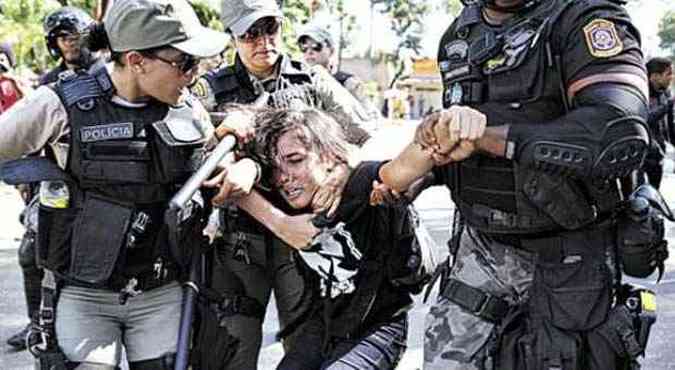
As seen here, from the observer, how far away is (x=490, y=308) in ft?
9.04

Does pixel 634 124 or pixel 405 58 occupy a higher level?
pixel 634 124

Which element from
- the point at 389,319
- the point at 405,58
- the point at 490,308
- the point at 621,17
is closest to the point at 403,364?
the point at 389,319

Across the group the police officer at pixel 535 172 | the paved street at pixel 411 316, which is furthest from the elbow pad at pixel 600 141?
the paved street at pixel 411 316

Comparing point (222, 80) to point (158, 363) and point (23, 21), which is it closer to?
point (158, 363)

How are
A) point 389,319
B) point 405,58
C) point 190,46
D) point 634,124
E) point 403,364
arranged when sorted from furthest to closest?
point 405,58 → point 403,364 → point 389,319 → point 190,46 → point 634,124

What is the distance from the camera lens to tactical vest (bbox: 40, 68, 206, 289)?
10.1 feet

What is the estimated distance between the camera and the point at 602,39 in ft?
7.79

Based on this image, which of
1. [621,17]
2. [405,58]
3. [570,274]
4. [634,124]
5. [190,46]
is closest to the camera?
[634,124]

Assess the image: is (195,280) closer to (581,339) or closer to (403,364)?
(581,339)

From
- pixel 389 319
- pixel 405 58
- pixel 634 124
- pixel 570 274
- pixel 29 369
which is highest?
pixel 634 124

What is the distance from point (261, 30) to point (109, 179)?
3.43 ft

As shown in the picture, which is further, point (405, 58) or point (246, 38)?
point (405, 58)

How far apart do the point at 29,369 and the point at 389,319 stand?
8.35 feet

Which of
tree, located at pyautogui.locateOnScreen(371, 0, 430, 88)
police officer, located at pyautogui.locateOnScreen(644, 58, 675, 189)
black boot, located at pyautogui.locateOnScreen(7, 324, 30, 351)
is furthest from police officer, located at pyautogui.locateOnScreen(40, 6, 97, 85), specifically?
tree, located at pyautogui.locateOnScreen(371, 0, 430, 88)
